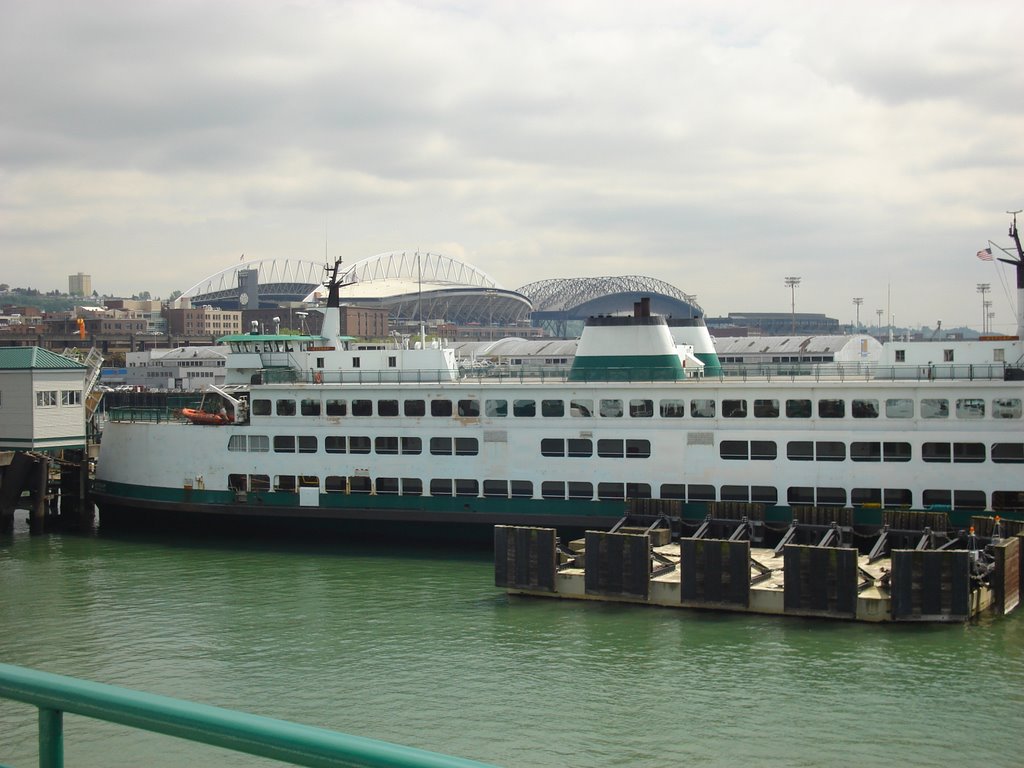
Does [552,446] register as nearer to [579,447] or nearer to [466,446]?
[579,447]

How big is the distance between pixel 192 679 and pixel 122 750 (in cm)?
360

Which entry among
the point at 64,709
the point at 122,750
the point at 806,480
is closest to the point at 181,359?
the point at 806,480

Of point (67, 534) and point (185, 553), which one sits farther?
point (67, 534)

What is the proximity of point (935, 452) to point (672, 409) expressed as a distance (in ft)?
22.4

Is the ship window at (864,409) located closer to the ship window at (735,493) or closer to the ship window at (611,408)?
the ship window at (735,493)

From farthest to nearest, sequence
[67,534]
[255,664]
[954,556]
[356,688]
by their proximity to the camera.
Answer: [67,534]
[954,556]
[255,664]
[356,688]

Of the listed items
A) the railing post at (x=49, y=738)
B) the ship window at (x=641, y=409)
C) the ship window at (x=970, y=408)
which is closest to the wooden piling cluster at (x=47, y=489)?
the ship window at (x=641, y=409)

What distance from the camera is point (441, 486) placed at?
29.1m

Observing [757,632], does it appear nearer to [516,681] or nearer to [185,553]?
[516,681]

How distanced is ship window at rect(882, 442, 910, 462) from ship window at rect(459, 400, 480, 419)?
11156mm

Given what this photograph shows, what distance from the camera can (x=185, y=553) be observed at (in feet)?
96.2

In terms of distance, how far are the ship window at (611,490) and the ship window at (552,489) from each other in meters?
1.06

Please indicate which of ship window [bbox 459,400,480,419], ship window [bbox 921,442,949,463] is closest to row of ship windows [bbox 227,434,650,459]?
ship window [bbox 459,400,480,419]

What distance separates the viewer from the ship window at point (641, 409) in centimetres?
2781
